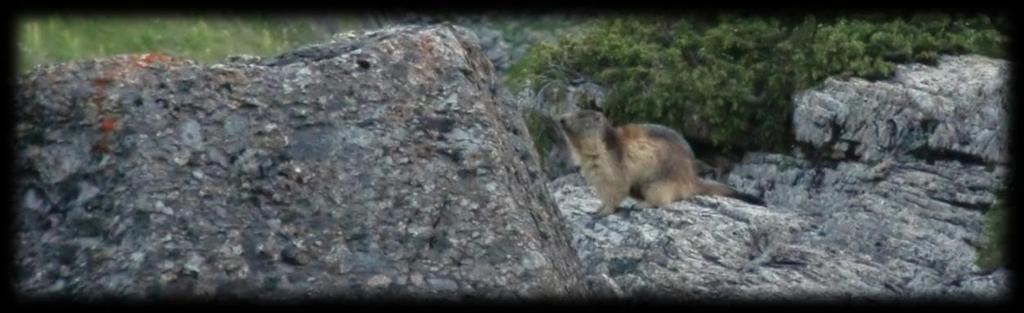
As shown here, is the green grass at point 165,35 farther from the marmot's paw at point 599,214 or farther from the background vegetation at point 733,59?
the marmot's paw at point 599,214

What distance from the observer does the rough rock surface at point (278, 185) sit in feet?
20.4

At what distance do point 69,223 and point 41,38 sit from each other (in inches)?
528

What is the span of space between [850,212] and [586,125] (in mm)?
2011

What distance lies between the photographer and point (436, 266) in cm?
633

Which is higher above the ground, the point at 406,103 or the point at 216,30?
the point at 406,103

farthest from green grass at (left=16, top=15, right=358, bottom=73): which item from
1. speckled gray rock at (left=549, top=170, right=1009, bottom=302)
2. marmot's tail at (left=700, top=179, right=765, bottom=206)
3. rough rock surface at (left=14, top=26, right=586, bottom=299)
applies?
rough rock surface at (left=14, top=26, right=586, bottom=299)

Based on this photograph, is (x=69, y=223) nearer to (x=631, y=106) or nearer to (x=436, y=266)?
(x=436, y=266)

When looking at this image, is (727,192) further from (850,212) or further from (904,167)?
(904,167)

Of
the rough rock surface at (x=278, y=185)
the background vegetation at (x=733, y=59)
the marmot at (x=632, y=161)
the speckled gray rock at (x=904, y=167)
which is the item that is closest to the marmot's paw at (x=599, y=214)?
the marmot at (x=632, y=161)

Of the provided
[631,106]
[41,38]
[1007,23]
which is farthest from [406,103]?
Result: [41,38]

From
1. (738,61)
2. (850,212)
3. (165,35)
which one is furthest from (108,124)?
(165,35)

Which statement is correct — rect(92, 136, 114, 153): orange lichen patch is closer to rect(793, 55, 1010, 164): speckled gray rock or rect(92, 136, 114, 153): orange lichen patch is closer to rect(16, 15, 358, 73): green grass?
rect(793, 55, 1010, 164): speckled gray rock

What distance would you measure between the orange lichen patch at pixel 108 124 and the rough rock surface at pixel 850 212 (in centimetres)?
292

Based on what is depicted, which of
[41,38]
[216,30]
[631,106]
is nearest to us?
[631,106]
